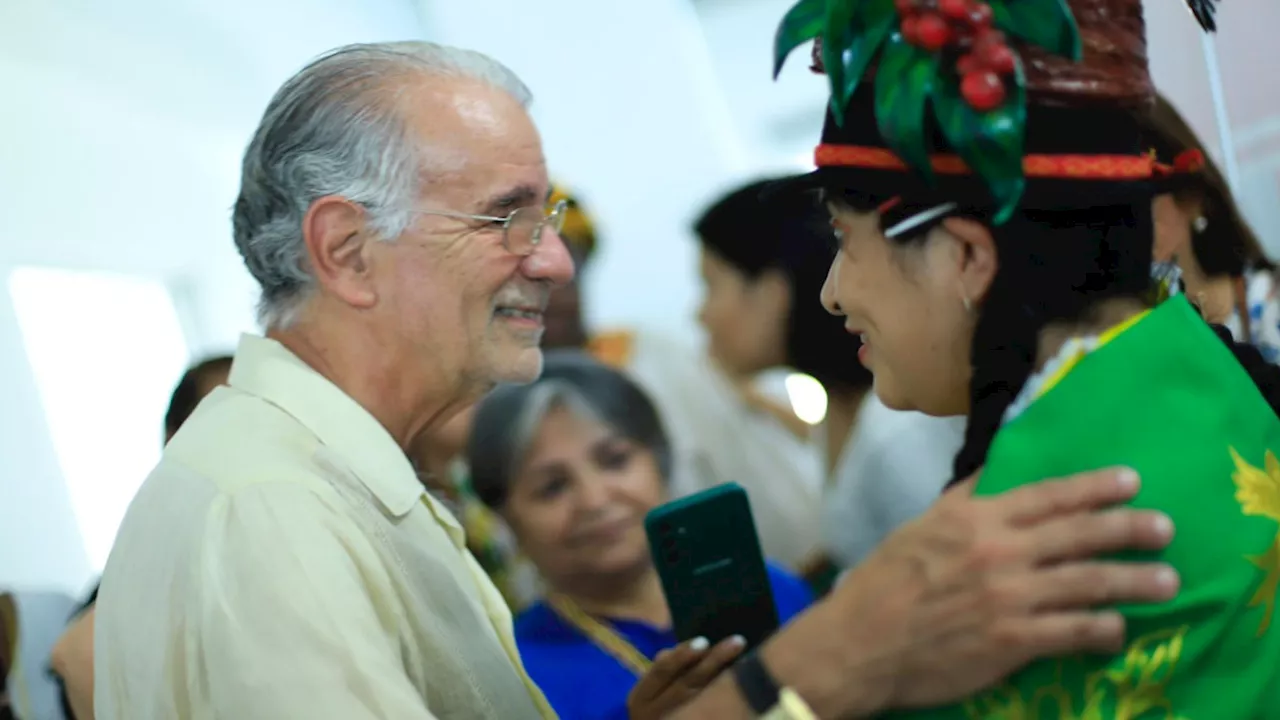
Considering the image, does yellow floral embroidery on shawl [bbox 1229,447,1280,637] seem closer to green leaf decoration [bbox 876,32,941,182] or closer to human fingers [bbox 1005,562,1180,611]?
human fingers [bbox 1005,562,1180,611]

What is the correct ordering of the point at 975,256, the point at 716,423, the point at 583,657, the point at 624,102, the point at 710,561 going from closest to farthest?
the point at 975,256 < the point at 710,561 < the point at 583,657 < the point at 716,423 < the point at 624,102

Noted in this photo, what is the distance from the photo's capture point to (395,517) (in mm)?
1102

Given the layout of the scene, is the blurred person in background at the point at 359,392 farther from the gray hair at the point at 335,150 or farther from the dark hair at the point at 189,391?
the dark hair at the point at 189,391

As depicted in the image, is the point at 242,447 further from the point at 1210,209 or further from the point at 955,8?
the point at 1210,209

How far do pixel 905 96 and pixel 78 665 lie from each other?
3.95ft

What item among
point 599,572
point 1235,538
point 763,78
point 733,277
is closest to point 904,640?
point 1235,538

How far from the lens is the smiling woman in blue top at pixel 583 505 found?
159 centimetres

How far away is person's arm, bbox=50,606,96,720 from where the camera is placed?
1.46 m

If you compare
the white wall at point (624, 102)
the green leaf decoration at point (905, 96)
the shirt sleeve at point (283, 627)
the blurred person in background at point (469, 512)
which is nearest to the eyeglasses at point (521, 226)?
the shirt sleeve at point (283, 627)

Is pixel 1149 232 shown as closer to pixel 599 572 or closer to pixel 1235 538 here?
pixel 1235 538

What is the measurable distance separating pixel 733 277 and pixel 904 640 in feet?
4.20

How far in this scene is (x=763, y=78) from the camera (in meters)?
3.25

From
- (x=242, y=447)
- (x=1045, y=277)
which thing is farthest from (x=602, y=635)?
(x=1045, y=277)

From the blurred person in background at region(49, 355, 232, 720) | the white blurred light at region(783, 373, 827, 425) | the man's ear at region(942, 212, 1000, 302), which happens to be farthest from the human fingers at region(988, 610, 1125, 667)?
the white blurred light at region(783, 373, 827, 425)
